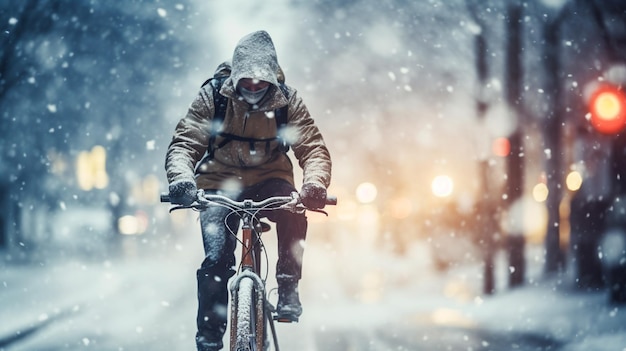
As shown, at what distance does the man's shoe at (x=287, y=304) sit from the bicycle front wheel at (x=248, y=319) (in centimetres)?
42

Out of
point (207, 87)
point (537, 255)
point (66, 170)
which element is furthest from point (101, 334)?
point (66, 170)

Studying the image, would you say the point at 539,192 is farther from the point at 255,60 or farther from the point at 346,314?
the point at 255,60

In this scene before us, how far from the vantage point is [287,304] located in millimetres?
4875

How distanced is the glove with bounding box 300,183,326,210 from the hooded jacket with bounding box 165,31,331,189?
0.25 meters

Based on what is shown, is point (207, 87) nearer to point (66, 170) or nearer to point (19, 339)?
point (19, 339)

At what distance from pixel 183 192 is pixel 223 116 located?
2.92 ft

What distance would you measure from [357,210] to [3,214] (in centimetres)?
4779

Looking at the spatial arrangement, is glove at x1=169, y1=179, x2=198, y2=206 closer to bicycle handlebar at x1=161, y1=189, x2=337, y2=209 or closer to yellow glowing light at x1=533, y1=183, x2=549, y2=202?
bicycle handlebar at x1=161, y1=189, x2=337, y2=209

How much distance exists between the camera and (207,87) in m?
4.77

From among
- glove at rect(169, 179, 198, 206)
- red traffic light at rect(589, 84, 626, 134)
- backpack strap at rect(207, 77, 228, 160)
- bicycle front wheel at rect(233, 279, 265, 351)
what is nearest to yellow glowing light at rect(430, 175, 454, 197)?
red traffic light at rect(589, 84, 626, 134)

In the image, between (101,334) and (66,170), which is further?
(66,170)

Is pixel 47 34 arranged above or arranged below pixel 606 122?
above

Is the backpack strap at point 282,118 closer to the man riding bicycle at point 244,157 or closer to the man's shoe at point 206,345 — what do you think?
the man riding bicycle at point 244,157

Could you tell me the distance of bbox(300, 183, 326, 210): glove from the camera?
13.8ft
